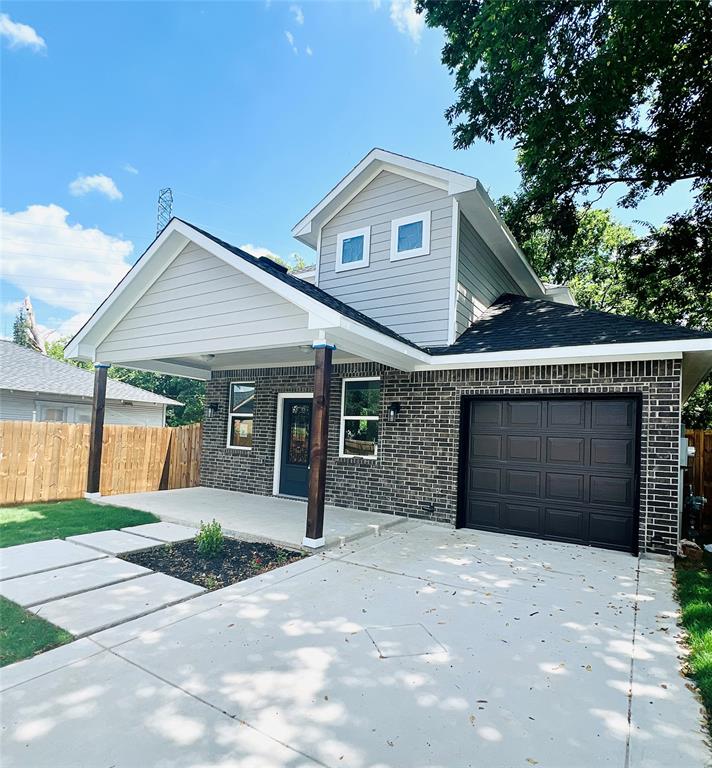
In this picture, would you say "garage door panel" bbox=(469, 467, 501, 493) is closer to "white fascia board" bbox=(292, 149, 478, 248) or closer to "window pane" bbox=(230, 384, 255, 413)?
"white fascia board" bbox=(292, 149, 478, 248)

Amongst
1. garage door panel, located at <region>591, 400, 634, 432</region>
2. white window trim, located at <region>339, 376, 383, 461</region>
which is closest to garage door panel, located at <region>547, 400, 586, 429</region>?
garage door panel, located at <region>591, 400, 634, 432</region>

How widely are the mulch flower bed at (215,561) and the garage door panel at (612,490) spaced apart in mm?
4160

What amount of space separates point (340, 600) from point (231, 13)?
10556mm

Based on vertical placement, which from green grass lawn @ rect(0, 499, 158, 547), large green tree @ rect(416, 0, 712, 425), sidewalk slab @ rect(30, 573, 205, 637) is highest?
large green tree @ rect(416, 0, 712, 425)

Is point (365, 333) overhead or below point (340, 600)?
overhead

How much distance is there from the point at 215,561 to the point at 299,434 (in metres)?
4.39

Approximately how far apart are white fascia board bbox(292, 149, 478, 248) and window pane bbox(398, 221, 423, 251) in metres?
0.76

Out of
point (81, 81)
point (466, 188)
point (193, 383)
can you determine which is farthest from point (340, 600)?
point (193, 383)

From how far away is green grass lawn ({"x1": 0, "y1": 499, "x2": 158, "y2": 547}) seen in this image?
20.0 ft

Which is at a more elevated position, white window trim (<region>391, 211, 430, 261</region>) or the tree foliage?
white window trim (<region>391, 211, 430, 261</region>)

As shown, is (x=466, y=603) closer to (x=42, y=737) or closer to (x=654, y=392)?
(x=42, y=737)

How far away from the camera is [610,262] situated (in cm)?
2059

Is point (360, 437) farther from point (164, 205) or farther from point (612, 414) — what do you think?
point (164, 205)

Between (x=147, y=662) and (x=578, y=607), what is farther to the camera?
(x=578, y=607)
